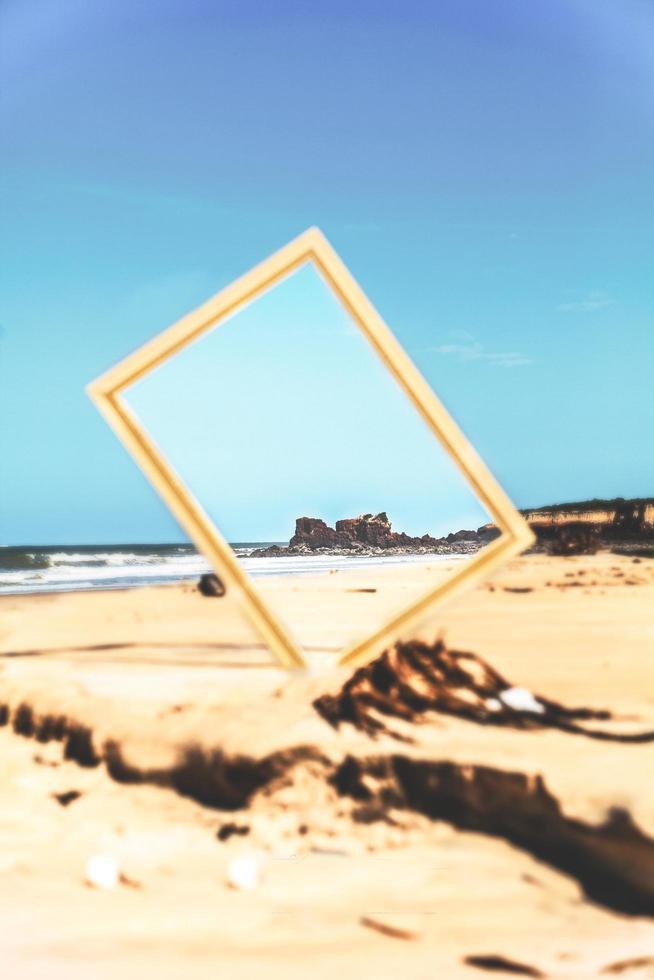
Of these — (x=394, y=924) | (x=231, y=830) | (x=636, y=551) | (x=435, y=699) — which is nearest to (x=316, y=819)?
(x=231, y=830)

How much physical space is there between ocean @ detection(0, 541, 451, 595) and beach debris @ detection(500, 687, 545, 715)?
2.12 ft

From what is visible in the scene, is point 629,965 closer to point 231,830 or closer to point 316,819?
point 316,819

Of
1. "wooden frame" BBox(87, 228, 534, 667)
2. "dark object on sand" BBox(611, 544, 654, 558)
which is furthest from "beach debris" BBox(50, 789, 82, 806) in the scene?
"dark object on sand" BBox(611, 544, 654, 558)

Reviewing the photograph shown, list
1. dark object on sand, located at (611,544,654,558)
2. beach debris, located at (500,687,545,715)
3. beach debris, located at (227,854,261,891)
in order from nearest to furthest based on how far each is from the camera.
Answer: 1. beach debris, located at (227,854,261,891)
2. beach debris, located at (500,687,545,715)
3. dark object on sand, located at (611,544,654,558)

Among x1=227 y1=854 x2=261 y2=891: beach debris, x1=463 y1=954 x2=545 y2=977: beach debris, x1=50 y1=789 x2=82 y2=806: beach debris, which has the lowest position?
x1=463 y1=954 x2=545 y2=977: beach debris

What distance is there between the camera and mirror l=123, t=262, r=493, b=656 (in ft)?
12.3

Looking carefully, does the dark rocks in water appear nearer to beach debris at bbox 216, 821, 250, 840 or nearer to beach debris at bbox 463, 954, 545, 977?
beach debris at bbox 216, 821, 250, 840

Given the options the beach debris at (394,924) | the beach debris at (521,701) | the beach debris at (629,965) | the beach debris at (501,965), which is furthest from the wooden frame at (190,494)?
the beach debris at (629,965)

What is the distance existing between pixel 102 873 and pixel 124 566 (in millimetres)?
12486

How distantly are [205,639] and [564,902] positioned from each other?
9.65ft

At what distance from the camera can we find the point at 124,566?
14.6m

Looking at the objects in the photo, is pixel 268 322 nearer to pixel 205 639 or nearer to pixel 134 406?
pixel 134 406

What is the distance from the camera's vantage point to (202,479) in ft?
12.4

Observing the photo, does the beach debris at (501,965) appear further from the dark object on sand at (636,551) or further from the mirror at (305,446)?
the dark object on sand at (636,551)
